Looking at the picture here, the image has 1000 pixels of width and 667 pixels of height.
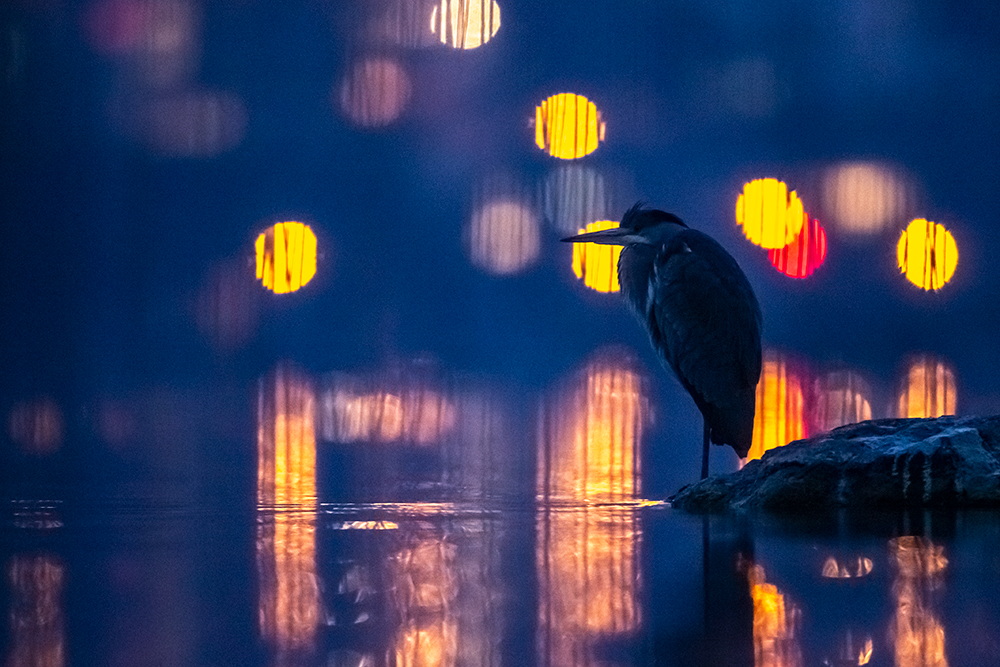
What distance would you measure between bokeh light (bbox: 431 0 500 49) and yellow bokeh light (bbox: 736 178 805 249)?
1966 mm

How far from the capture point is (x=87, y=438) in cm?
361

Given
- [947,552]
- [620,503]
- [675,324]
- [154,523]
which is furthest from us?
[675,324]

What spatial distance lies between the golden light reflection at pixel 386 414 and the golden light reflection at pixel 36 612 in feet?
6.94

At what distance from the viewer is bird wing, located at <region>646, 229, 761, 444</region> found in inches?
96.2

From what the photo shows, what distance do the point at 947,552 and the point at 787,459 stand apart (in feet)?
1.79

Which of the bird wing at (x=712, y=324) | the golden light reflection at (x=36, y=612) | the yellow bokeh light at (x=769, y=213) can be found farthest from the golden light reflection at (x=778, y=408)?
the golden light reflection at (x=36, y=612)

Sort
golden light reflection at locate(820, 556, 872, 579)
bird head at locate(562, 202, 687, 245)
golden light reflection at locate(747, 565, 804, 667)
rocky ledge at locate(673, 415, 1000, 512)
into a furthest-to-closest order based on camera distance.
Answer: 1. bird head at locate(562, 202, 687, 245)
2. rocky ledge at locate(673, 415, 1000, 512)
3. golden light reflection at locate(820, 556, 872, 579)
4. golden light reflection at locate(747, 565, 804, 667)

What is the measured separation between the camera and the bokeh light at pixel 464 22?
725 centimetres

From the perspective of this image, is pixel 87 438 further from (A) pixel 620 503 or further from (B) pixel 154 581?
(B) pixel 154 581

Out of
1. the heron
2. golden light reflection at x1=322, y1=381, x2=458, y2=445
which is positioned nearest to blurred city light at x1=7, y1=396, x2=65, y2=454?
golden light reflection at x1=322, y1=381, x2=458, y2=445

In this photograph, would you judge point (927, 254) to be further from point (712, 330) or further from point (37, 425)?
point (37, 425)

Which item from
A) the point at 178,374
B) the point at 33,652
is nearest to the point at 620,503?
the point at 33,652

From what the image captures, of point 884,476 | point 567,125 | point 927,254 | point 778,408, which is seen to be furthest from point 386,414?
point 927,254

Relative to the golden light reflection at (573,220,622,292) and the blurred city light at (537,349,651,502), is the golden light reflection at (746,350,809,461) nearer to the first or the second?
the blurred city light at (537,349,651,502)
